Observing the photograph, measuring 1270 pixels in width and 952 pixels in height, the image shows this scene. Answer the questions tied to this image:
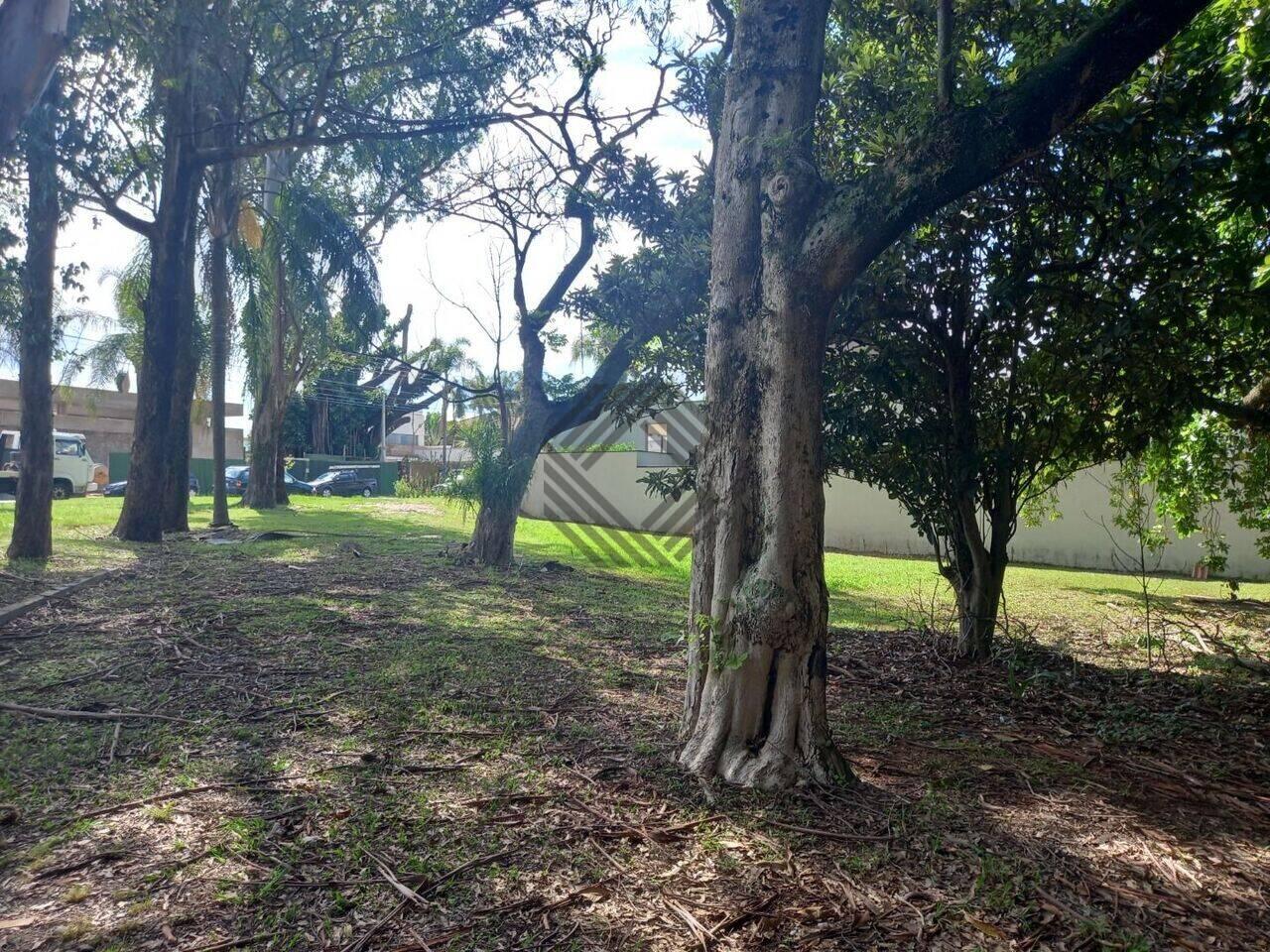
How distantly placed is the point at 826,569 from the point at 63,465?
21.8 metres

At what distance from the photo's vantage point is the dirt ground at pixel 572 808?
2.47 m

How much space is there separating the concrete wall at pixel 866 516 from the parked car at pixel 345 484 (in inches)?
545

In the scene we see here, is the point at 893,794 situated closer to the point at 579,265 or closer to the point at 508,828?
the point at 508,828

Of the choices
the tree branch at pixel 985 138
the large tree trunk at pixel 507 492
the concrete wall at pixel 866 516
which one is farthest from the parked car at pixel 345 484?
A: the tree branch at pixel 985 138

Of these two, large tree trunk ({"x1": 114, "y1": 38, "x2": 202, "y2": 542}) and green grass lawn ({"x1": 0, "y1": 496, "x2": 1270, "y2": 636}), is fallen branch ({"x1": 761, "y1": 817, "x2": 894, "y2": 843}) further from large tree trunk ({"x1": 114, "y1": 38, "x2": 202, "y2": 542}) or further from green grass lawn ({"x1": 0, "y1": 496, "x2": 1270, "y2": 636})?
large tree trunk ({"x1": 114, "y1": 38, "x2": 202, "y2": 542})

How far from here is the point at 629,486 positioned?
23844mm

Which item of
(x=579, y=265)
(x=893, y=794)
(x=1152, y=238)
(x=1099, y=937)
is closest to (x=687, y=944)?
(x=1099, y=937)

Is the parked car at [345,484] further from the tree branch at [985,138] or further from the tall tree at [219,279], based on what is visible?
the tree branch at [985,138]

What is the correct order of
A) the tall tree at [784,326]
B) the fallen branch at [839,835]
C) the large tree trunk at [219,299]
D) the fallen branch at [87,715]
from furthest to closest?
the large tree trunk at [219,299] < the fallen branch at [87,715] < the tall tree at [784,326] < the fallen branch at [839,835]

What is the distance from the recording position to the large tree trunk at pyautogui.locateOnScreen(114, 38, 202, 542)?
1161 cm

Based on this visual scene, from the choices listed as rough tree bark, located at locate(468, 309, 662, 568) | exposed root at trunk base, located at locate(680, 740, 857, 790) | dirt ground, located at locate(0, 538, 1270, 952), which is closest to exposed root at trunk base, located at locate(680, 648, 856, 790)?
exposed root at trunk base, located at locate(680, 740, 857, 790)

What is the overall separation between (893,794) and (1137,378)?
123 inches

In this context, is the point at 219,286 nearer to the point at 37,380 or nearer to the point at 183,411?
the point at 183,411

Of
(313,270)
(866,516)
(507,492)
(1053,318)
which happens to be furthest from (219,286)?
(1053,318)
